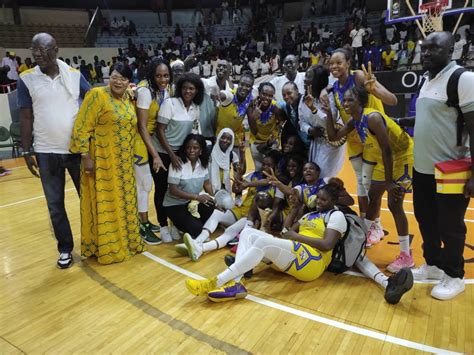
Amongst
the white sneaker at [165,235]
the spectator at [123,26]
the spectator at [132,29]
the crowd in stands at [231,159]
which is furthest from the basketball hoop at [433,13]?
the spectator at [123,26]

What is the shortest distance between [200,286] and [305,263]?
811mm

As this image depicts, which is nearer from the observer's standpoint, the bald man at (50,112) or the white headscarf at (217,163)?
the bald man at (50,112)

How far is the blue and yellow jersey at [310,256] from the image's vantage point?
2922 mm

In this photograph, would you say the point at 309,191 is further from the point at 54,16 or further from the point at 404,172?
the point at 54,16

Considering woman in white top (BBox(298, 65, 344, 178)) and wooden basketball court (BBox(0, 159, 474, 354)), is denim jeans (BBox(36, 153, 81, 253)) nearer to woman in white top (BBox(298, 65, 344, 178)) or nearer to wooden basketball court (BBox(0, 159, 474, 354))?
wooden basketball court (BBox(0, 159, 474, 354))

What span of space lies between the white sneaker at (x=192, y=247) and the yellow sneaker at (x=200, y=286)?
713mm

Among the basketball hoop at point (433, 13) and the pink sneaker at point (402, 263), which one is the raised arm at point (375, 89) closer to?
the pink sneaker at point (402, 263)

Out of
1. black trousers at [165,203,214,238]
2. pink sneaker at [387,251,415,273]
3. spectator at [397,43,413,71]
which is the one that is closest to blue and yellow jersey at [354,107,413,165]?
pink sneaker at [387,251,415,273]

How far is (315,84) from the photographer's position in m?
3.76

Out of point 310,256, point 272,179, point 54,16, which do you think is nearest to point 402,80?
point 272,179

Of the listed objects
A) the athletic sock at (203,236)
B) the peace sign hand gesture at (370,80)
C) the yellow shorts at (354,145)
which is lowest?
the athletic sock at (203,236)

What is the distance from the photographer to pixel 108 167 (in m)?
3.37

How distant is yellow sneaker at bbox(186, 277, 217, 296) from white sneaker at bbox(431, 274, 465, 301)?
160 centimetres

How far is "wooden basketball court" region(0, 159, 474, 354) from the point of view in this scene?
2.36 m
